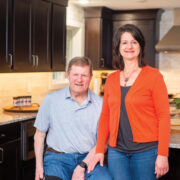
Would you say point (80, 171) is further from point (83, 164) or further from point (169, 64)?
point (169, 64)

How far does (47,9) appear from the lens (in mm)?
3951

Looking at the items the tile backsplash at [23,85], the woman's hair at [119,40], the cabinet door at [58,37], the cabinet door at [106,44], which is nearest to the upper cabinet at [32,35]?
the cabinet door at [58,37]

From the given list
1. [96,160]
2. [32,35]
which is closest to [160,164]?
[96,160]

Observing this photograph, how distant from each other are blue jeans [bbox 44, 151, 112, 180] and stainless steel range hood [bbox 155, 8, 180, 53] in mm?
3426

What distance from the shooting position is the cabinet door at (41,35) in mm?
3686

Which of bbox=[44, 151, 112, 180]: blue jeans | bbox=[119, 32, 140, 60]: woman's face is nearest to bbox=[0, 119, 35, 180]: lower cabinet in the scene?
bbox=[44, 151, 112, 180]: blue jeans

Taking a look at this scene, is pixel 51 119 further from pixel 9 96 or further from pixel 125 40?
pixel 9 96

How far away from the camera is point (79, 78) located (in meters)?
2.23

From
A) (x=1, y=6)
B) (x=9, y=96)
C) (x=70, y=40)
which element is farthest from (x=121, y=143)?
(x=70, y=40)

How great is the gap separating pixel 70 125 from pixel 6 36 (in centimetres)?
138

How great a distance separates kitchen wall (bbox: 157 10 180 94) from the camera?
18.8ft

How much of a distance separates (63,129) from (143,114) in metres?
0.60

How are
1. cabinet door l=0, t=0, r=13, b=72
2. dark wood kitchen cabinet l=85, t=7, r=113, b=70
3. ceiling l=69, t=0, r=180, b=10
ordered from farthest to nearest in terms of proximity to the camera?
dark wood kitchen cabinet l=85, t=7, r=113, b=70 → ceiling l=69, t=0, r=180, b=10 → cabinet door l=0, t=0, r=13, b=72

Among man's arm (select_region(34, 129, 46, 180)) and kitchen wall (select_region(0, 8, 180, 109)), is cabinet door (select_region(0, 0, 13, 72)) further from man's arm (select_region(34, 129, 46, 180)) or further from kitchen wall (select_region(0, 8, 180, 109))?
man's arm (select_region(34, 129, 46, 180))
